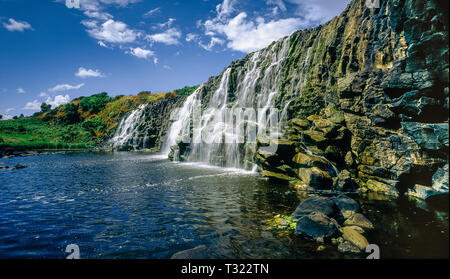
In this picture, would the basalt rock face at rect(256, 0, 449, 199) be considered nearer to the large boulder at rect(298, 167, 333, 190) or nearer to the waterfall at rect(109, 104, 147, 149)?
the large boulder at rect(298, 167, 333, 190)

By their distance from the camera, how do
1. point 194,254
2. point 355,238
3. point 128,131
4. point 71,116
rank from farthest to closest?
point 71,116
point 128,131
point 355,238
point 194,254

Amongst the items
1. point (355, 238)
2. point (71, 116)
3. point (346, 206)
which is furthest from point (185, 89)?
point (355, 238)

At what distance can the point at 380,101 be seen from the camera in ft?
65.0

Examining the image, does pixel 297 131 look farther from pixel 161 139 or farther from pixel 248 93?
pixel 161 139

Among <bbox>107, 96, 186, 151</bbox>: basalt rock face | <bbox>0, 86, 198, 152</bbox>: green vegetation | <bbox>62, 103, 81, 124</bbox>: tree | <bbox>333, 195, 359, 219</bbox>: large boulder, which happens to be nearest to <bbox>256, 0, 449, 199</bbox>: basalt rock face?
<bbox>333, 195, 359, 219</bbox>: large boulder

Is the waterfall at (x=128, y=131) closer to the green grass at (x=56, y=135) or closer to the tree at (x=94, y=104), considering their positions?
the green grass at (x=56, y=135)

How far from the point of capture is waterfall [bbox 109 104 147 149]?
265 ft

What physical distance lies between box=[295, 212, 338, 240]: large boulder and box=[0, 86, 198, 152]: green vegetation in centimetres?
9591

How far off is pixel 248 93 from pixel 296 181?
30109 mm

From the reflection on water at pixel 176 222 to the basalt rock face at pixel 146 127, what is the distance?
5632cm

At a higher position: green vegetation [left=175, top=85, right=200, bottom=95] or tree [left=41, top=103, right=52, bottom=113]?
green vegetation [left=175, top=85, right=200, bottom=95]

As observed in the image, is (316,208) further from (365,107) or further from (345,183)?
(365,107)

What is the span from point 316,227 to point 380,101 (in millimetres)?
15443

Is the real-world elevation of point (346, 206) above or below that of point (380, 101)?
below
